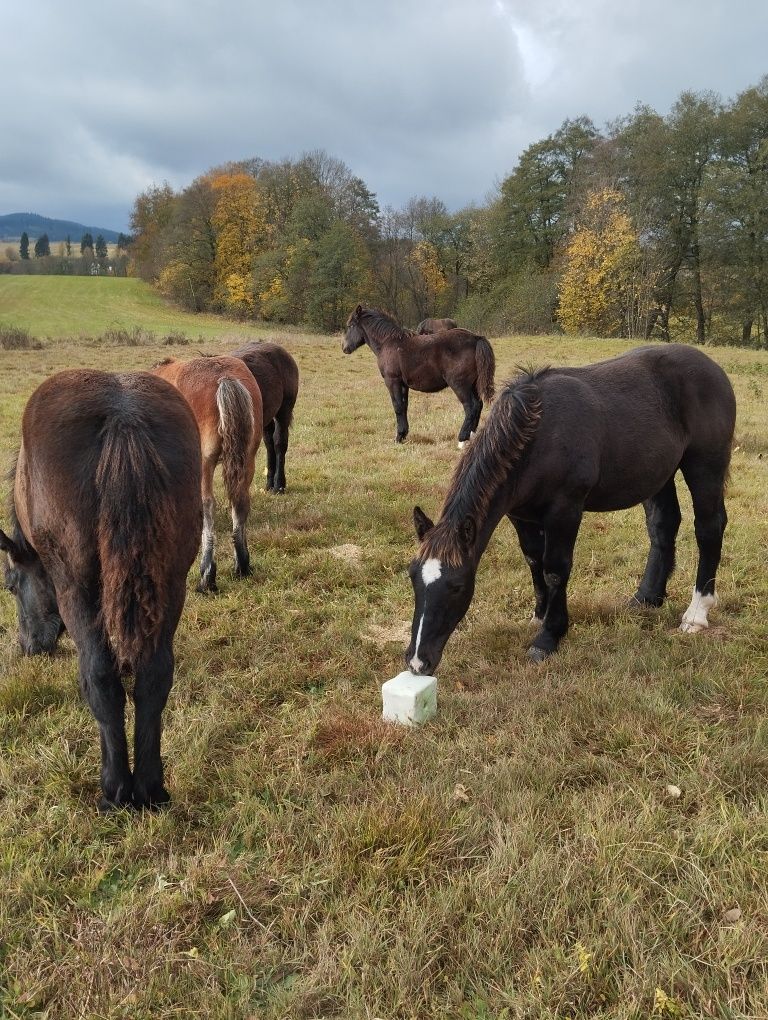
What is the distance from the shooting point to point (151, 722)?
248 centimetres

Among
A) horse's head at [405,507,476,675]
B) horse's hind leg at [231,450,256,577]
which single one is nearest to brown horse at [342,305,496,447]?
horse's hind leg at [231,450,256,577]

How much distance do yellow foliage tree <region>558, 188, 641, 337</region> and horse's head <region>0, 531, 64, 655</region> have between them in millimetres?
32812

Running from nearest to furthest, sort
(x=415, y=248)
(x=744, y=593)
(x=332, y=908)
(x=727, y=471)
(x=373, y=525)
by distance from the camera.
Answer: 1. (x=332, y=908)
2. (x=727, y=471)
3. (x=744, y=593)
4. (x=373, y=525)
5. (x=415, y=248)

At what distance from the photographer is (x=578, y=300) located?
3334cm

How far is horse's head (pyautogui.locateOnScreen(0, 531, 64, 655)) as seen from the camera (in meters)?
3.41

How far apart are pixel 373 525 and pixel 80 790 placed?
4.11 meters

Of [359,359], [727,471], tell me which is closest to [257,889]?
[727,471]

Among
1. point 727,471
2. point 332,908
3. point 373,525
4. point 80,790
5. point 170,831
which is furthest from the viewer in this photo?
point 373,525

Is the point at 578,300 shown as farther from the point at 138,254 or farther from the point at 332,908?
the point at 138,254

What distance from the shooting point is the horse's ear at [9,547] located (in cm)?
318

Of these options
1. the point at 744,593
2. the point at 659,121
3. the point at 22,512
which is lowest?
the point at 744,593

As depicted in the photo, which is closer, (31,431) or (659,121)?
(31,431)

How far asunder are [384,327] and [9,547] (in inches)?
380

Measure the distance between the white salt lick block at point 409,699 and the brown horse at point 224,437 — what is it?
2.31 metres
